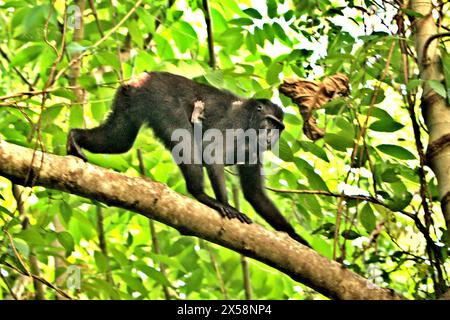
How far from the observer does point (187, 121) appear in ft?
14.7

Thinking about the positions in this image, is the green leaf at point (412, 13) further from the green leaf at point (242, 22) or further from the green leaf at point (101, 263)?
the green leaf at point (101, 263)

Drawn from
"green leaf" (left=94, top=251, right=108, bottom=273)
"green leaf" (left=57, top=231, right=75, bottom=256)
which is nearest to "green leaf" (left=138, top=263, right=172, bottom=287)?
"green leaf" (left=94, top=251, right=108, bottom=273)

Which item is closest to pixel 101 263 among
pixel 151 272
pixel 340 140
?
pixel 151 272

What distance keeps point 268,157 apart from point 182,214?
1734 millimetres

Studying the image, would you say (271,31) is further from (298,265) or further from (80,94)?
(298,265)

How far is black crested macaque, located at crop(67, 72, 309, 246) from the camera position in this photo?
4277mm

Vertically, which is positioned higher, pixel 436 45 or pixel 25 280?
pixel 436 45

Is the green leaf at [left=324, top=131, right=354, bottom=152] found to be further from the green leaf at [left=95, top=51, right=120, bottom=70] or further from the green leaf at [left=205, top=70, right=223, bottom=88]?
the green leaf at [left=95, top=51, right=120, bottom=70]

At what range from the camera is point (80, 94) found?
15.6 ft

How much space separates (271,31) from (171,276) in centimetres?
291
